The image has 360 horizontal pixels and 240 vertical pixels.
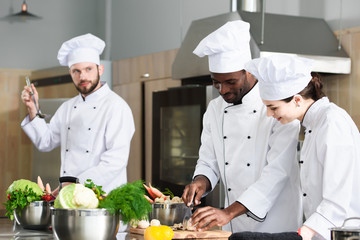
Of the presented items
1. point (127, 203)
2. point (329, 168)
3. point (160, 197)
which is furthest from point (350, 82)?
point (127, 203)

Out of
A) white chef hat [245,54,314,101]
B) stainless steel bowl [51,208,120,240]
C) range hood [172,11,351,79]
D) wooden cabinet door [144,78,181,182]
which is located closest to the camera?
stainless steel bowl [51,208,120,240]

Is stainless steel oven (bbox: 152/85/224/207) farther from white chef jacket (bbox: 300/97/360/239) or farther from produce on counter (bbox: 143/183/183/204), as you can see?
white chef jacket (bbox: 300/97/360/239)

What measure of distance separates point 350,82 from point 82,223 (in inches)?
94.6

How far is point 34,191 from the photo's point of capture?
7.86 ft

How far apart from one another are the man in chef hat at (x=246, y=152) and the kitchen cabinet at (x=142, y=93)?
7.75ft

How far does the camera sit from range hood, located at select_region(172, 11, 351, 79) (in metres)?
3.57

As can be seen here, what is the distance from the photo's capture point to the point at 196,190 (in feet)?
7.84

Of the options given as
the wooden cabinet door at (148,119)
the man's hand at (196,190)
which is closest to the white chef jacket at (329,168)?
the man's hand at (196,190)

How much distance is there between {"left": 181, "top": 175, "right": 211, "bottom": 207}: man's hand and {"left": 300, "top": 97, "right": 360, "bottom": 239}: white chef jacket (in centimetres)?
45

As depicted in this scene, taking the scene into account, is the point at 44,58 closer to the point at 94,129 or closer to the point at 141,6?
the point at 141,6

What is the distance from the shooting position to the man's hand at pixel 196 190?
7.60 ft

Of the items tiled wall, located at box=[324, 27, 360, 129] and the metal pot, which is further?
tiled wall, located at box=[324, 27, 360, 129]

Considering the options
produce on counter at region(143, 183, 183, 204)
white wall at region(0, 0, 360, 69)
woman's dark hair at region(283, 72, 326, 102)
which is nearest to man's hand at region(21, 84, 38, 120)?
produce on counter at region(143, 183, 183, 204)

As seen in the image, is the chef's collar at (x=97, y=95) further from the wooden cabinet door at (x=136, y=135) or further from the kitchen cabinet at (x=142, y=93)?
the wooden cabinet door at (x=136, y=135)
